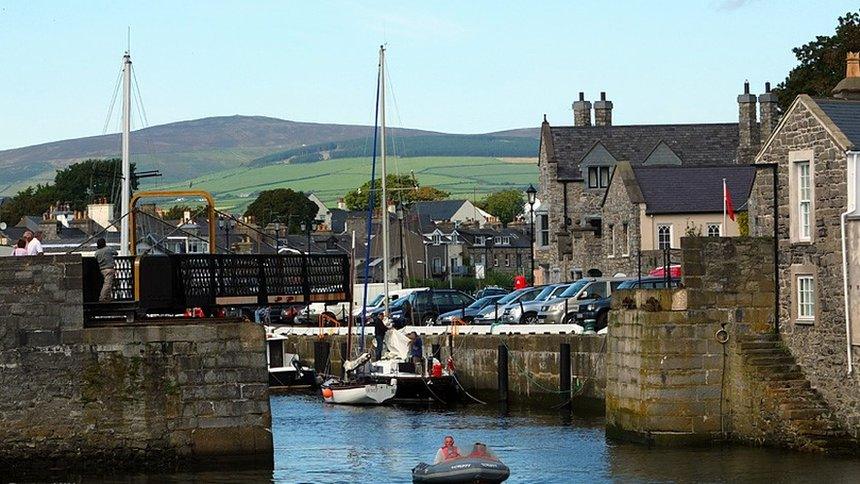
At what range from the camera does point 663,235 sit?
7138cm

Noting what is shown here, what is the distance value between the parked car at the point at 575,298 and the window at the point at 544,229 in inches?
1345

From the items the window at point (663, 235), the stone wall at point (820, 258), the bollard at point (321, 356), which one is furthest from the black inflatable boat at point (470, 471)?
the window at point (663, 235)

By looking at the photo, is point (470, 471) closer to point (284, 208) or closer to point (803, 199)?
point (803, 199)

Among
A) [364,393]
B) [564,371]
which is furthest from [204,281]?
[364,393]

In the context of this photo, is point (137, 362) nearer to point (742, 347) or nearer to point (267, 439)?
point (267, 439)

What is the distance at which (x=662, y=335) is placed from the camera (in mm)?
34719

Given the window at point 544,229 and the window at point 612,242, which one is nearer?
the window at point 612,242

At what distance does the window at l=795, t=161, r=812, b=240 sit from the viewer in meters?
33.9

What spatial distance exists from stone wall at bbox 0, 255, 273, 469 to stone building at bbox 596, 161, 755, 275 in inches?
1542

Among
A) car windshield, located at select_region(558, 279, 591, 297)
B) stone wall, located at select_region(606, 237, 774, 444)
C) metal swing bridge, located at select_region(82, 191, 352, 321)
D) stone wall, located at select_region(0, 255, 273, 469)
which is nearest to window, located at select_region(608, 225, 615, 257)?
car windshield, located at select_region(558, 279, 591, 297)

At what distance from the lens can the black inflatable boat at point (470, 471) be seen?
3077cm

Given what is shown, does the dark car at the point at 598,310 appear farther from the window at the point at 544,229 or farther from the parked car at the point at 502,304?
the window at the point at 544,229

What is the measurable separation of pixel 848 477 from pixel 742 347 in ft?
14.2

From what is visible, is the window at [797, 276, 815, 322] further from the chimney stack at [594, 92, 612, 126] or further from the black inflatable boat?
the chimney stack at [594, 92, 612, 126]
